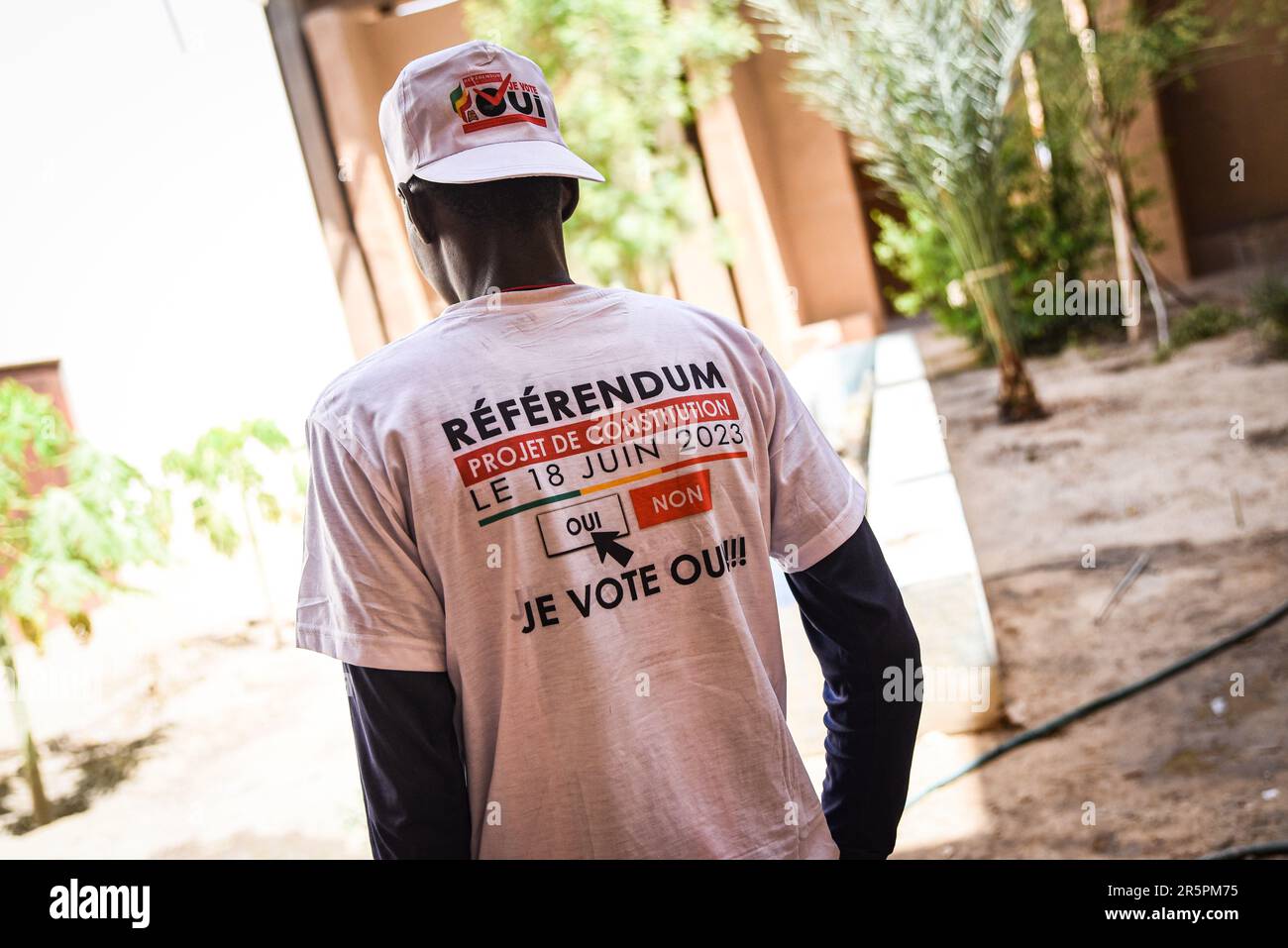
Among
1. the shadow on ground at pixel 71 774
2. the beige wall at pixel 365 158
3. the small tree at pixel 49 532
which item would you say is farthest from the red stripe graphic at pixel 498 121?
the beige wall at pixel 365 158

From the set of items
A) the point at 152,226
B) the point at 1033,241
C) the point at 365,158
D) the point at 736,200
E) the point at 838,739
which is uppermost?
the point at 365,158

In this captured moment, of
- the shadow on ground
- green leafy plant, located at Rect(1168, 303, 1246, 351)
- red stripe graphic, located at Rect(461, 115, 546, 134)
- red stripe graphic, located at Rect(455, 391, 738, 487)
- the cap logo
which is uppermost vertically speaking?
the cap logo

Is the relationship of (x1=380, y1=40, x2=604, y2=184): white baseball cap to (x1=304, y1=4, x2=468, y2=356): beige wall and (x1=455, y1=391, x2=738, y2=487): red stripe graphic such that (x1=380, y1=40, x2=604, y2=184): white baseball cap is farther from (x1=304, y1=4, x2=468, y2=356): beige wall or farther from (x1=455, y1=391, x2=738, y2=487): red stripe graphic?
(x1=304, y1=4, x2=468, y2=356): beige wall

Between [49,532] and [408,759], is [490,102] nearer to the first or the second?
[408,759]

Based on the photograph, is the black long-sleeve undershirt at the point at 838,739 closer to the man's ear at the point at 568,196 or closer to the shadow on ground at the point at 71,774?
the man's ear at the point at 568,196

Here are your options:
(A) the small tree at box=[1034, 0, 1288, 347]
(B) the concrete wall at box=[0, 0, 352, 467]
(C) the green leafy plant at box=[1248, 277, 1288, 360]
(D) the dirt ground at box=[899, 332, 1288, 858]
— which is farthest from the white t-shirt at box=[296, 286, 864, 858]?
(A) the small tree at box=[1034, 0, 1288, 347]

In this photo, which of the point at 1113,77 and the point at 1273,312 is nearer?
the point at 1273,312

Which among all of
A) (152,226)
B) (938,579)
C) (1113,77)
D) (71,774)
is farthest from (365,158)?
(1113,77)

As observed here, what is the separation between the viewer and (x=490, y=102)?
928 millimetres

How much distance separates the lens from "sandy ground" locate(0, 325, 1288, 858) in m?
2.66

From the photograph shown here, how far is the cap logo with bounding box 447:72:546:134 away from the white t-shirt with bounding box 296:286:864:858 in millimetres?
151

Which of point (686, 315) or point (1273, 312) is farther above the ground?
point (686, 315)

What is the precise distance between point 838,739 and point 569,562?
0.39m
